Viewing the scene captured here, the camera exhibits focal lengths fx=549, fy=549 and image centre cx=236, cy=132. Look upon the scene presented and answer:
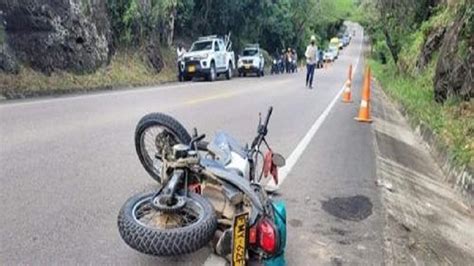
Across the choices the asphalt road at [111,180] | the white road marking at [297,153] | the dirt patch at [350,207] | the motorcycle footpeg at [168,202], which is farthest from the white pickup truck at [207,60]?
the motorcycle footpeg at [168,202]

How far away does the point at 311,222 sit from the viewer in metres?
5.47

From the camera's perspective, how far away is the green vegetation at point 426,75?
945 cm

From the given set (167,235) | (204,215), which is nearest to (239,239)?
(204,215)

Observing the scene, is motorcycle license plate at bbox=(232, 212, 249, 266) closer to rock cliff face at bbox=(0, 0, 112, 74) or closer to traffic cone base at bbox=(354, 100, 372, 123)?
traffic cone base at bbox=(354, 100, 372, 123)

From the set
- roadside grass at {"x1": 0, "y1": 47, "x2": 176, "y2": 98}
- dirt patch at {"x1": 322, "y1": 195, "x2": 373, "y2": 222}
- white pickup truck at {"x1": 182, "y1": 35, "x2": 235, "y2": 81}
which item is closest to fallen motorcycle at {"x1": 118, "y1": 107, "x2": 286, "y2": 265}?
dirt patch at {"x1": 322, "y1": 195, "x2": 373, "y2": 222}

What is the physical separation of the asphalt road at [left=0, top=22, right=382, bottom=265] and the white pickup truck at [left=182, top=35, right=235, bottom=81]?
1387 cm

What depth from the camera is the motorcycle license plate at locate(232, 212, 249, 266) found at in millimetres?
3570

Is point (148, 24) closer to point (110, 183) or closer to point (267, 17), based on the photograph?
point (267, 17)

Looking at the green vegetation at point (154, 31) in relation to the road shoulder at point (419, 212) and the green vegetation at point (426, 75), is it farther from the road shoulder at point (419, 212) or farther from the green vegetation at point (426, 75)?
the road shoulder at point (419, 212)

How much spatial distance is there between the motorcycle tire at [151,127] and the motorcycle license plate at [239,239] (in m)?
1.78

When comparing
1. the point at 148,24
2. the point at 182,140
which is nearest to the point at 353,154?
the point at 182,140

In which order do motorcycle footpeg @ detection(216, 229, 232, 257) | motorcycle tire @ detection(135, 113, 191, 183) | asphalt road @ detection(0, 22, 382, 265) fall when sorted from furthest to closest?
motorcycle tire @ detection(135, 113, 191, 183), asphalt road @ detection(0, 22, 382, 265), motorcycle footpeg @ detection(216, 229, 232, 257)

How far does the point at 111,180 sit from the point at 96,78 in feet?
50.6

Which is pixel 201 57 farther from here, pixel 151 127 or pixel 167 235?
pixel 167 235
